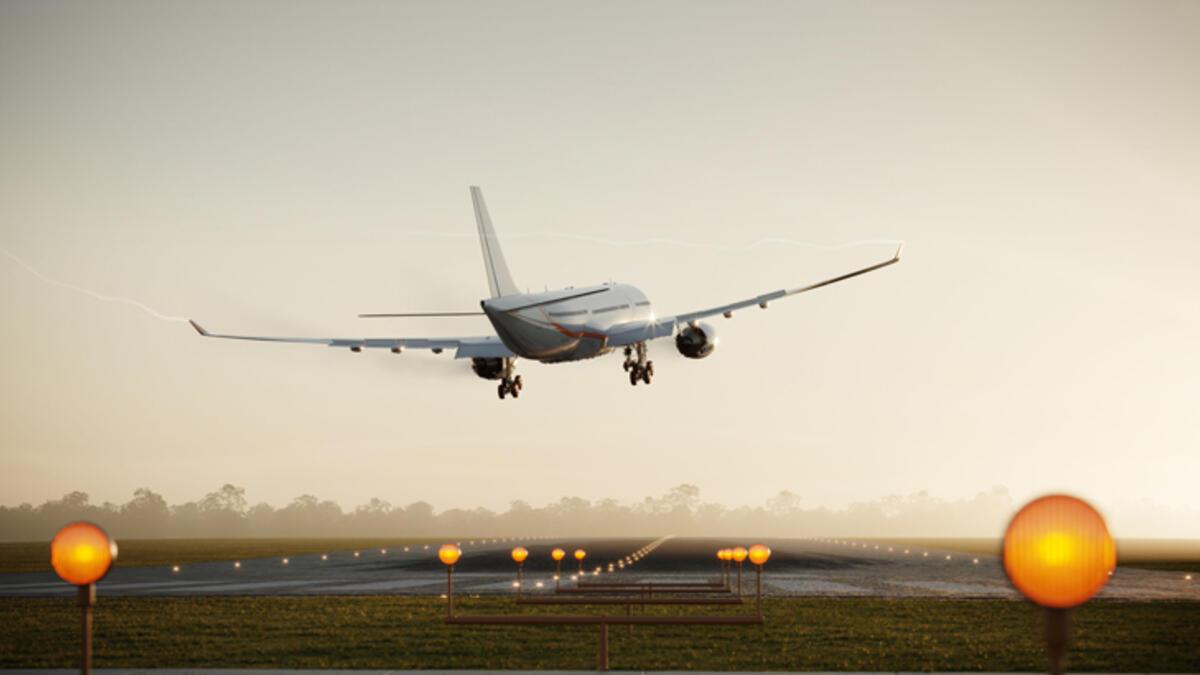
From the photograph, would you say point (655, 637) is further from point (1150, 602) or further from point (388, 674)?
point (1150, 602)

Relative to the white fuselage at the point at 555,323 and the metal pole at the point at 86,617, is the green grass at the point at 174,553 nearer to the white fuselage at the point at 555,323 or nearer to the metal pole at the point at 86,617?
the white fuselage at the point at 555,323

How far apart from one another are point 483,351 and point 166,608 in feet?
41.4

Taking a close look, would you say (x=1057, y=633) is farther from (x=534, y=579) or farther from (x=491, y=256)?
(x=534, y=579)

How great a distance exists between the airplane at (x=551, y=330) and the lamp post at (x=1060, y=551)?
95.2 ft

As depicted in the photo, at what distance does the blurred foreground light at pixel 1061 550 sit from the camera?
219 inches

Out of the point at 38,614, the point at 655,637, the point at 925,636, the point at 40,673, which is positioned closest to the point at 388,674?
the point at 40,673

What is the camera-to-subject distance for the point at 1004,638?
27.7m

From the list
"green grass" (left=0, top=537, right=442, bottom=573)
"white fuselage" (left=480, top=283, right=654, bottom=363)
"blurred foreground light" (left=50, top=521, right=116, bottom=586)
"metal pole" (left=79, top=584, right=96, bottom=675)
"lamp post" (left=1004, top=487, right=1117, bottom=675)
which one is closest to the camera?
"lamp post" (left=1004, top=487, right=1117, bottom=675)

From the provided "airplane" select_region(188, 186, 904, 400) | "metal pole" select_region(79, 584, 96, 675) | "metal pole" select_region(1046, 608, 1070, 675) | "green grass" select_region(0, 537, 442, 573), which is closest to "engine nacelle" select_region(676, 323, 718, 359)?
"airplane" select_region(188, 186, 904, 400)

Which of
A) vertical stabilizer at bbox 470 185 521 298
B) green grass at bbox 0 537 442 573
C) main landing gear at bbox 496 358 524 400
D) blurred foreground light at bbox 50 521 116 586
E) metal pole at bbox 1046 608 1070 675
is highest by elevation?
vertical stabilizer at bbox 470 185 521 298

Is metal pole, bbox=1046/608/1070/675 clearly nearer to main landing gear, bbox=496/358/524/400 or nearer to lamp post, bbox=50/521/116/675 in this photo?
lamp post, bbox=50/521/116/675

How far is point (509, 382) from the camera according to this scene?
4084 centimetres

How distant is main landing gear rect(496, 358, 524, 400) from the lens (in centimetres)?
4062

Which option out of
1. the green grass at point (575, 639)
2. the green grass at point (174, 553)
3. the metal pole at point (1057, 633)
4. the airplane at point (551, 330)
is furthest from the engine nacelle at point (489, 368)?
the metal pole at point (1057, 633)
